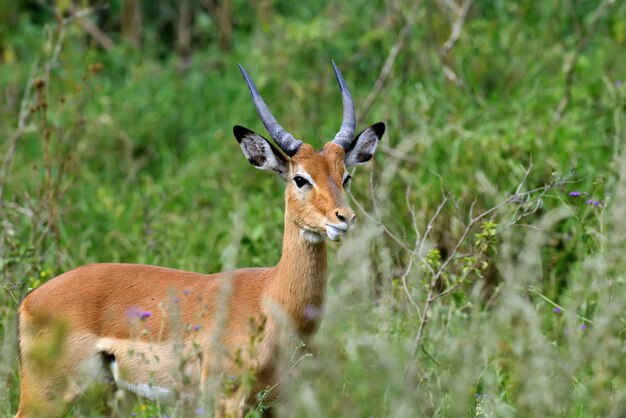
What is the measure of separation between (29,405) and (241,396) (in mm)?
942

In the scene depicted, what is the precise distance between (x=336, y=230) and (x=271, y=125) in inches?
24.4

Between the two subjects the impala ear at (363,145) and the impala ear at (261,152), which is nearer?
the impala ear at (261,152)

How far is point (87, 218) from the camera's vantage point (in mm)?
6996

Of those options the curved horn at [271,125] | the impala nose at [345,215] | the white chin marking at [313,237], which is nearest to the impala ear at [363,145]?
the curved horn at [271,125]

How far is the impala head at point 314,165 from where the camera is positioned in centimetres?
429

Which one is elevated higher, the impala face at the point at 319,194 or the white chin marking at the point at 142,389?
the impala face at the point at 319,194

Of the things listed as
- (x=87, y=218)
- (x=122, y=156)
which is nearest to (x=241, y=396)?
(x=87, y=218)

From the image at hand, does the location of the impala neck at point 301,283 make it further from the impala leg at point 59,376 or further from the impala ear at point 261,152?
the impala leg at point 59,376

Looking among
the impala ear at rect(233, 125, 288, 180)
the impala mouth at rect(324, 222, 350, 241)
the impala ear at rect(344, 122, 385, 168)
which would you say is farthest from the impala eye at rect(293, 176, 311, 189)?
the impala ear at rect(344, 122, 385, 168)

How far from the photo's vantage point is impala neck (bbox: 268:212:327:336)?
4332 millimetres

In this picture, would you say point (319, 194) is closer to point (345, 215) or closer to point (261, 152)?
point (345, 215)

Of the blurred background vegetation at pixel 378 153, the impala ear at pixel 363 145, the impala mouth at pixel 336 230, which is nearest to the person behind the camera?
the impala mouth at pixel 336 230

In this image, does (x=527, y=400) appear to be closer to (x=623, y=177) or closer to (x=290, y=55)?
(x=623, y=177)

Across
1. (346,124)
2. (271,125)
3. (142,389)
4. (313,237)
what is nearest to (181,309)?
(142,389)
